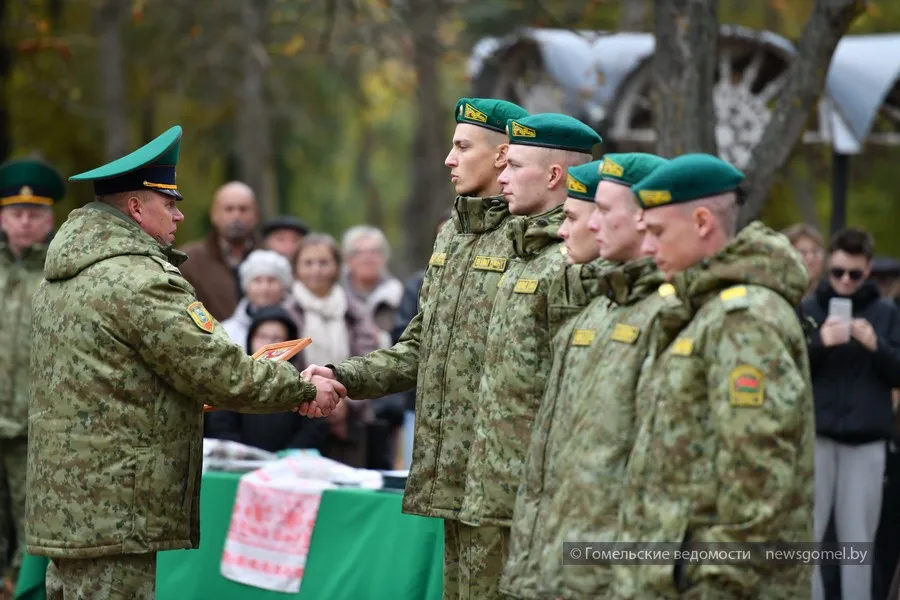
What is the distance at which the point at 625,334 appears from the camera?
4582 mm

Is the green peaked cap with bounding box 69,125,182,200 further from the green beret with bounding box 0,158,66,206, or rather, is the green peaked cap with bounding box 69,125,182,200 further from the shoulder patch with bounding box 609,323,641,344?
the green beret with bounding box 0,158,66,206

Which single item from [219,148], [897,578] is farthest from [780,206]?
[897,578]

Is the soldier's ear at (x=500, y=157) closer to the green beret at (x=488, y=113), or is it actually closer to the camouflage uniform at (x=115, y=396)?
the green beret at (x=488, y=113)

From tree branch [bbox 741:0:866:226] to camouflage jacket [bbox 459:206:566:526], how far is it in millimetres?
3409

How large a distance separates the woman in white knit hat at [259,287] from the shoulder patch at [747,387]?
5.47 meters

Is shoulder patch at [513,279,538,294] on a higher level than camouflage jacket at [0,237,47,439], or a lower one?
higher

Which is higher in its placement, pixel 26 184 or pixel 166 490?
pixel 26 184

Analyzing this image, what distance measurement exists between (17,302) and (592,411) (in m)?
5.28

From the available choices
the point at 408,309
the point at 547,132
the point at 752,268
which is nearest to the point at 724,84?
the point at 408,309

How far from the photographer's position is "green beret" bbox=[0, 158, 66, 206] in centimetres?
899

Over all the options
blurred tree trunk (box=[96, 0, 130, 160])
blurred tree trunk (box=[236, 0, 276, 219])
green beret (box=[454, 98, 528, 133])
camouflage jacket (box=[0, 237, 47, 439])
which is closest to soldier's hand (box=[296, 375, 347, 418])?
green beret (box=[454, 98, 528, 133])

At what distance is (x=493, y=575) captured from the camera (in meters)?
5.59

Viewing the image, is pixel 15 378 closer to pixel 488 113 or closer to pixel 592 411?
pixel 488 113

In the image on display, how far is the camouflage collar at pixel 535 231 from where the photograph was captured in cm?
560
